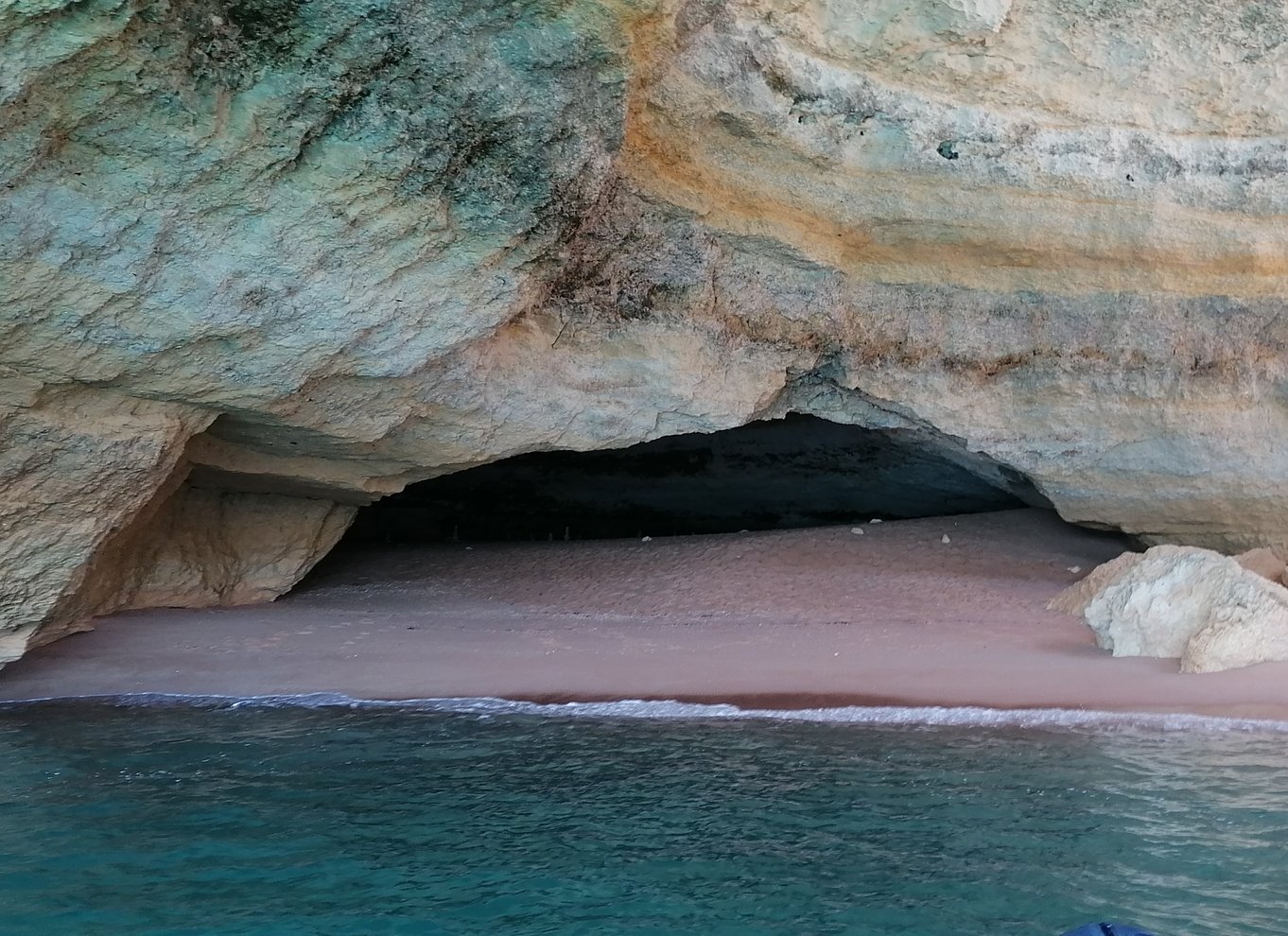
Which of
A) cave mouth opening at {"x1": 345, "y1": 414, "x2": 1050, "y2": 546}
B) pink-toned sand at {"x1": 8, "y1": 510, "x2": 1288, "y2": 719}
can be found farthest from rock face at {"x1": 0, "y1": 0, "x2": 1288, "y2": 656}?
cave mouth opening at {"x1": 345, "y1": 414, "x2": 1050, "y2": 546}

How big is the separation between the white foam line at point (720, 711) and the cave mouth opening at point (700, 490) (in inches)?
127

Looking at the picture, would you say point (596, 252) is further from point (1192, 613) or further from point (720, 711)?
point (1192, 613)

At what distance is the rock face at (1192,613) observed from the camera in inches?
205

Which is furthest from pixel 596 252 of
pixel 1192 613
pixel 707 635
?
pixel 1192 613

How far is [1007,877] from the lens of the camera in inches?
129

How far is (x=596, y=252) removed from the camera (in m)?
5.39

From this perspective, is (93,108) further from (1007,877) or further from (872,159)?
(1007,877)

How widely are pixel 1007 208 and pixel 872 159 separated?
2.71 feet

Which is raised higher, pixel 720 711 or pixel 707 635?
pixel 707 635

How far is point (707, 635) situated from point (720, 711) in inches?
47.1

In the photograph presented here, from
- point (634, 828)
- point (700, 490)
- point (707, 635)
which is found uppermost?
point (700, 490)

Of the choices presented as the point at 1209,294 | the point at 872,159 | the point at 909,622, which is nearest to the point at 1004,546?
the point at 909,622

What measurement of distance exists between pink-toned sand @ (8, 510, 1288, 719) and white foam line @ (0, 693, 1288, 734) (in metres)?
0.08

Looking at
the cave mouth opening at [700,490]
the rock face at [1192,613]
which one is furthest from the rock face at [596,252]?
the cave mouth opening at [700,490]
